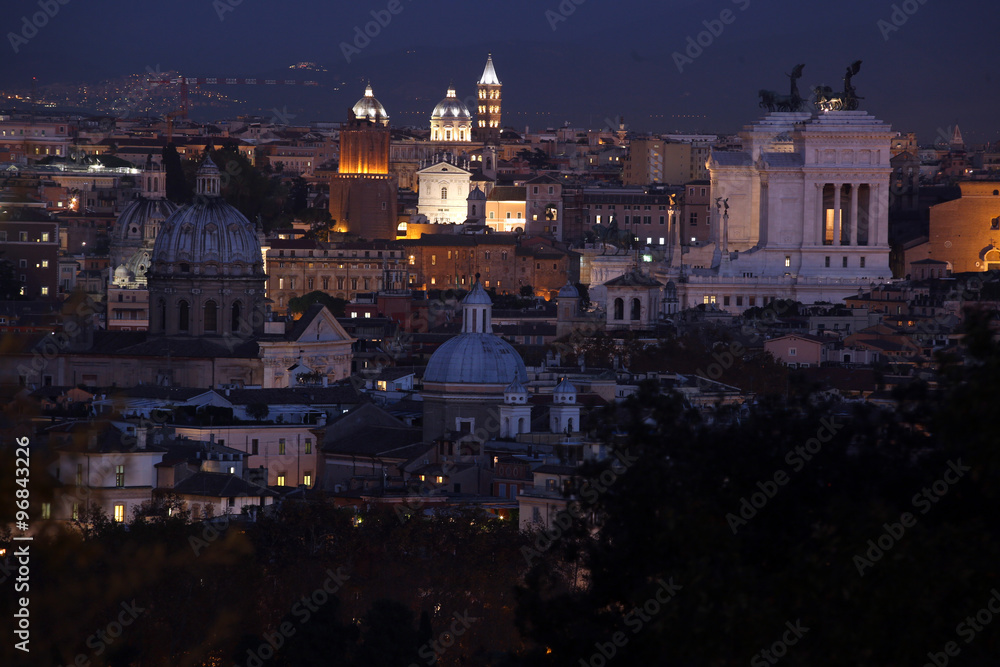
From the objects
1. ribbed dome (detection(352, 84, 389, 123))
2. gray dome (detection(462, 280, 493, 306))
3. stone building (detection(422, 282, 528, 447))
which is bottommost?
stone building (detection(422, 282, 528, 447))

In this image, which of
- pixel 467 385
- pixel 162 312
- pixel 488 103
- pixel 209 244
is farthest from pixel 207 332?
pixel 488 103

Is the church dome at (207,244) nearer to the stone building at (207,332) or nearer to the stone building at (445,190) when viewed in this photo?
the stone building at (207,332)

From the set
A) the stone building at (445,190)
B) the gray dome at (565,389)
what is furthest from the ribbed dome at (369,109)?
the gray dome at (565,389)

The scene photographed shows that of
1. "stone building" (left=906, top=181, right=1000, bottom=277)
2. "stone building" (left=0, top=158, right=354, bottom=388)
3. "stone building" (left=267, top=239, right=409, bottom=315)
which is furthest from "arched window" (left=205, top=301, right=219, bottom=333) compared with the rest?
"stone building" (left=267, top=239, right=409, bottom=315)

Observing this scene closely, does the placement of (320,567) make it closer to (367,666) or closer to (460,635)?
(460,635)

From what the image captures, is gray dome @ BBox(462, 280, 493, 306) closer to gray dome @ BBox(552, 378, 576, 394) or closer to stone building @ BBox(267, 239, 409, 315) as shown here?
gray dome @ BBox(552, 378, 576, 394)

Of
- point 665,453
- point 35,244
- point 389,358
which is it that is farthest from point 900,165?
point 665,453

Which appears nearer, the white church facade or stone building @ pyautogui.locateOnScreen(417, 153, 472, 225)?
the white church facade
